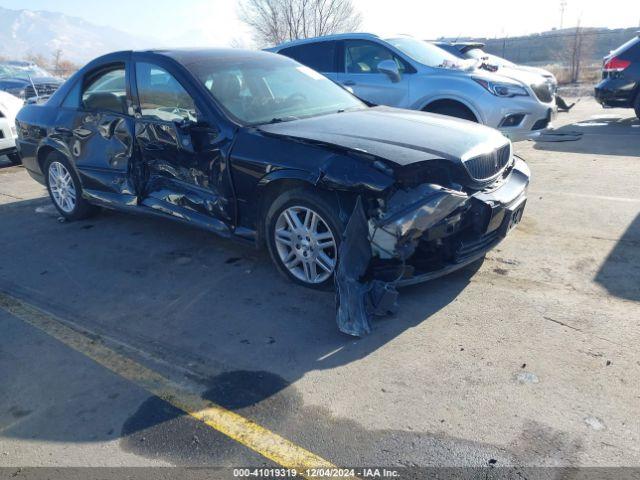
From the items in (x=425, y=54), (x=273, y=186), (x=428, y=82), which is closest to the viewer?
(x=273, y=186)

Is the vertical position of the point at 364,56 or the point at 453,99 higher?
A: the point at 364,56

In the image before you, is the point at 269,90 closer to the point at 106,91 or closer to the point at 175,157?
the point at 175,157

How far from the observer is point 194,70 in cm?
450

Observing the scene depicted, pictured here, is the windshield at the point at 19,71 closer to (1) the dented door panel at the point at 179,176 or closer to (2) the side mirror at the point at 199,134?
(1) the dented door panel at the point at 179,176

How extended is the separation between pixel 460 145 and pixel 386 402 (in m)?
1.94

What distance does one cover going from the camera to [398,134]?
3.93 meters

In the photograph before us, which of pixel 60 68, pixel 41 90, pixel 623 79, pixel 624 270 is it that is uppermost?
pixel 60 68

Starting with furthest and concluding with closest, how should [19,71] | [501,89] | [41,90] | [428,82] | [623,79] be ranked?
[19,71] → [41,90] → [623,79] → [428,82] → [501,89]

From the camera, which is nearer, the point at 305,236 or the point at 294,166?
the point at 294,166

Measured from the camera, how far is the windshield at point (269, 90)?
4.39m

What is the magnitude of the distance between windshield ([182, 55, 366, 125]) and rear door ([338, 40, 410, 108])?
2.51 meters

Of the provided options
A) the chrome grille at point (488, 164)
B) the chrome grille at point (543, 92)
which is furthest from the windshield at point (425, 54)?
the chrome grille at point (488, 164)

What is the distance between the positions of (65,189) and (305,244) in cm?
349

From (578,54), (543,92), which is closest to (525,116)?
(543,92)
